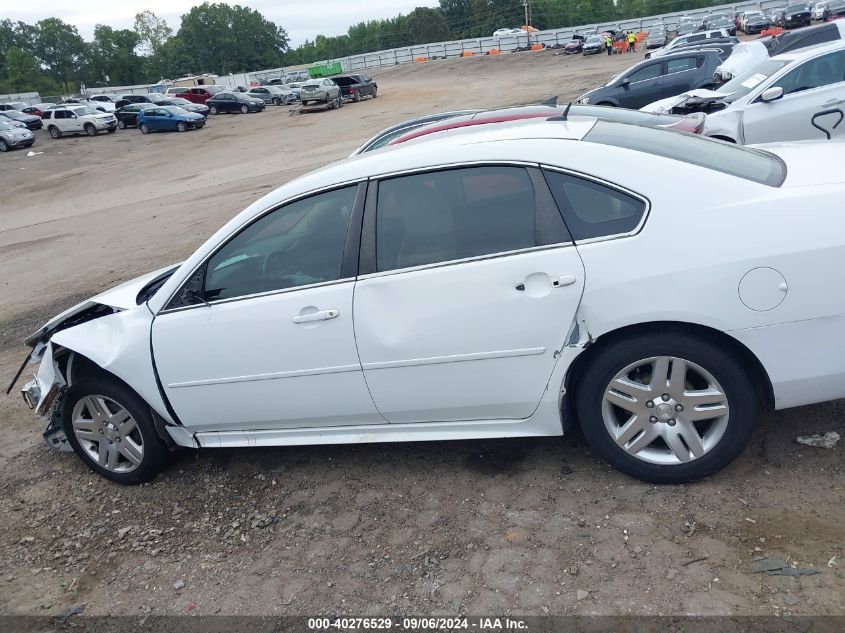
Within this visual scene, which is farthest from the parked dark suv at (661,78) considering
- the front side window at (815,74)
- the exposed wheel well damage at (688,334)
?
the exposed wheel well damage at (688,334)

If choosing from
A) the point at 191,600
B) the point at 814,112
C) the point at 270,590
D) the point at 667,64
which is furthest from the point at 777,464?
the point at 667,64

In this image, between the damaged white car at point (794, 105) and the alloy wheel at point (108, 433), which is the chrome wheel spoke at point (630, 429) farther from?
the damaged white car at point (794, 105)

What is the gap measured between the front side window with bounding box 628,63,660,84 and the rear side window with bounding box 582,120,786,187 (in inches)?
569

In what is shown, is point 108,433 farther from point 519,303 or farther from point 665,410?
point 665,410

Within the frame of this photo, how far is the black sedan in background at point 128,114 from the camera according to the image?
40.7 metres

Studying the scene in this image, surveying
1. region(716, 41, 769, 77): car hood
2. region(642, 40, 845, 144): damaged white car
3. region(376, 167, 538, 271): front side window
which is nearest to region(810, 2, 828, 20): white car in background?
region(716, 41, 769, 77): car hood

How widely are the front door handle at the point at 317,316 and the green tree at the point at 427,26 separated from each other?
4445 inches

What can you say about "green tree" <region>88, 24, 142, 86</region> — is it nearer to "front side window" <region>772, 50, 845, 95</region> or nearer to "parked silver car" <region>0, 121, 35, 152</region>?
"parked silver car" <region>0, 121, 35, 152</region>

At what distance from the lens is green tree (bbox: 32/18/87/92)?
403 ft

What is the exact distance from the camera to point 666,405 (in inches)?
124

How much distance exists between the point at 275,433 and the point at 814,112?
7892 millimetres

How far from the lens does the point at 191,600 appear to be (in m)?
3.17

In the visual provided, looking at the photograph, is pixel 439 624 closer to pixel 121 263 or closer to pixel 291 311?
pixel 291 311

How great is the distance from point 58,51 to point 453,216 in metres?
144
